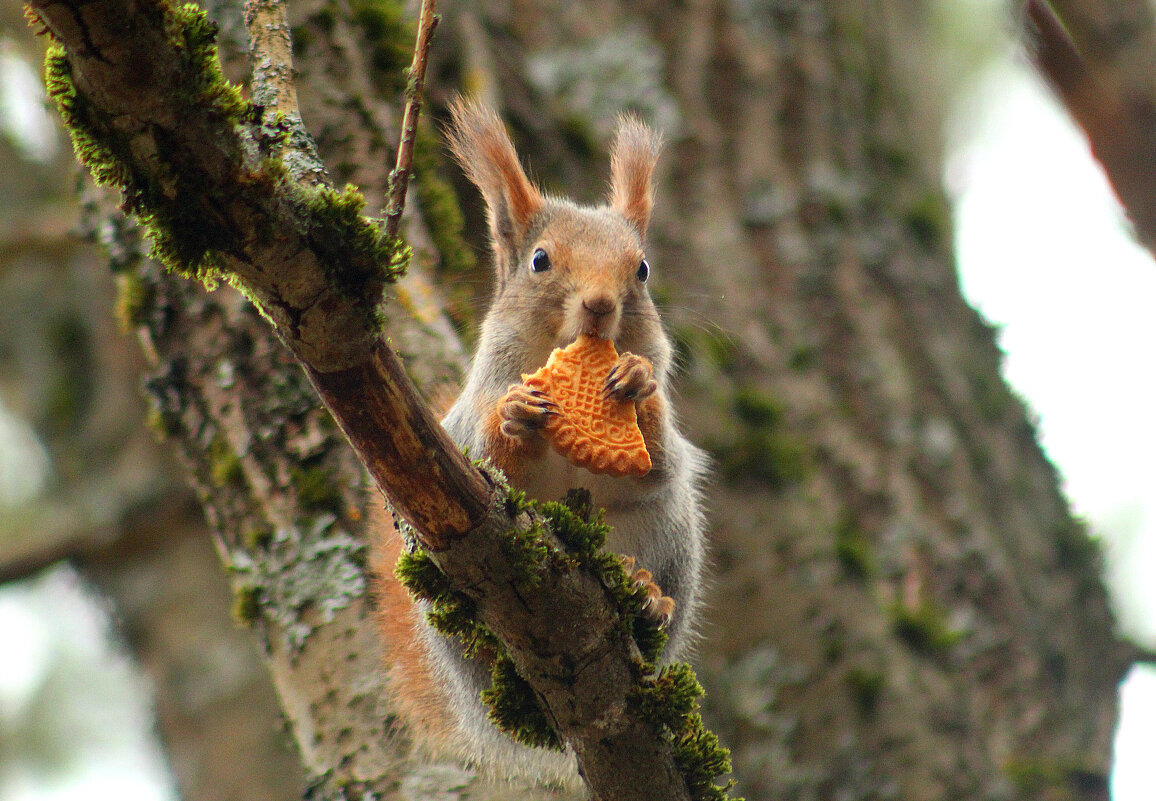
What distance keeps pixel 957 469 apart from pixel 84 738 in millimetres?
5600

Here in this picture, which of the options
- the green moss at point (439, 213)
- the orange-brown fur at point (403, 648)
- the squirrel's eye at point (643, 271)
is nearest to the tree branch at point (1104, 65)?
the squirrel's eye at point (643, 271)

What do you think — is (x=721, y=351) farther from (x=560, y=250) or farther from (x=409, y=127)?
(x=409, y=127)

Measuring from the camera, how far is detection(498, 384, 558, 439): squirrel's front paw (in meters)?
1.86

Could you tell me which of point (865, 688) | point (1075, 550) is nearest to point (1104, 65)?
point (865, 688)

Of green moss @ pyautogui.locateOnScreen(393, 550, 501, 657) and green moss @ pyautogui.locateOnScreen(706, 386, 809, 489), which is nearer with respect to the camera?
green moss @ pyautogui.locateOnScreen(393, 550, 501, 657)

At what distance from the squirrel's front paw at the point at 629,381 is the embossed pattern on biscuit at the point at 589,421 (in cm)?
1

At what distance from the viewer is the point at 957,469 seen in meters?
3.72

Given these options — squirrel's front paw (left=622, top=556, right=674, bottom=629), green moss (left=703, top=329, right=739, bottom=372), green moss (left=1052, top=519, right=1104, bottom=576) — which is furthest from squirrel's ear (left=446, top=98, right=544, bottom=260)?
green moss (left=1052, top=519, right=1104, bottom=576)

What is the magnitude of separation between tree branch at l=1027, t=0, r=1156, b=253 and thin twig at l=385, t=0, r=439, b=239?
2.81 feet

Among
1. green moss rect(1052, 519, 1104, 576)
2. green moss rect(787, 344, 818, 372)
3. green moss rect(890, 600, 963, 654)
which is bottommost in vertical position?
green moss rect(890, 600, 963, 654)

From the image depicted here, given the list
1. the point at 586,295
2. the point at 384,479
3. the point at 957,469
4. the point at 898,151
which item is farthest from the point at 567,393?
the point at 898,151

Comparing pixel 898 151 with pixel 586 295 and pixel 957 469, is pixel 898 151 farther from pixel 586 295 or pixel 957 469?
pixel 586 295

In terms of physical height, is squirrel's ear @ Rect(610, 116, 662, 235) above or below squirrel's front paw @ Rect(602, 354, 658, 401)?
below

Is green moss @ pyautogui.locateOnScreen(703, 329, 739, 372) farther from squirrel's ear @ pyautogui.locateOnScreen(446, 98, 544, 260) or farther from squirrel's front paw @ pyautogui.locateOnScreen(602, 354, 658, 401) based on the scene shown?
squirrel's front paw @ pyautogui.locateOnScreen(602, 354, 658, 401)
